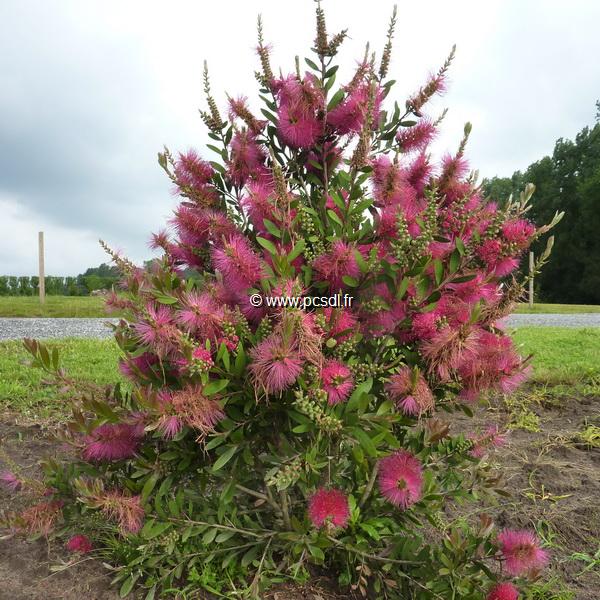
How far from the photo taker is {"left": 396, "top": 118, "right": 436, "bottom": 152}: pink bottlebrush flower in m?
2.03

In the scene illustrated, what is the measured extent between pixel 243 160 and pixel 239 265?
1.89 feet

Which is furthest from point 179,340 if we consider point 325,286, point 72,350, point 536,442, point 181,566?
point 72,350

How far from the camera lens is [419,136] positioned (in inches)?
80.0

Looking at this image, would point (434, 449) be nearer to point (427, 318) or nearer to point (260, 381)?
point (427, 318)

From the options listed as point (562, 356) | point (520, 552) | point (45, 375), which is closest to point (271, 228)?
point (520, 552)

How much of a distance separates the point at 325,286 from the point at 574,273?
4062 centimetres

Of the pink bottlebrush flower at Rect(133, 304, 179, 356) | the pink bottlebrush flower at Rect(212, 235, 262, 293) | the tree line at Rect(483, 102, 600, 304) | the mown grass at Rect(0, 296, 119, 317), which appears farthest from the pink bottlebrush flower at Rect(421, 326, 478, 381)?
the tree line at Rect(483, 102, 600, 304)

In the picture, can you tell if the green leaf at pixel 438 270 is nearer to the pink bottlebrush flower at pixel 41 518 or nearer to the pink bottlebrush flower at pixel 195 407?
the pink bottlebrush flower at pixel 195 407

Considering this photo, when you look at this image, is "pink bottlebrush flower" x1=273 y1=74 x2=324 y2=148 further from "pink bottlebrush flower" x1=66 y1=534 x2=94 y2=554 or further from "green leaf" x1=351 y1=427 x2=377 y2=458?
"pink bottlebrush flower" x1=66 y1=534 x2=94 y2=554

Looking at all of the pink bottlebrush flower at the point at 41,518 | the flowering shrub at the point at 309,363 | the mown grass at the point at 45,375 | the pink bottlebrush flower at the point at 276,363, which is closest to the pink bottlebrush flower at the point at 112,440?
the flowering shrub at the point at 309,363

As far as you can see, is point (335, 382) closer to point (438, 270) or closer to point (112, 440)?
point (438, 270)

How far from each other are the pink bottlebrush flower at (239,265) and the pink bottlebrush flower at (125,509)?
0.79 metres

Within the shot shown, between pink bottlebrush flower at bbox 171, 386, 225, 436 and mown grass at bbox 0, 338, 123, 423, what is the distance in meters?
2.13

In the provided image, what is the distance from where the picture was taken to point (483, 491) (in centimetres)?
217
